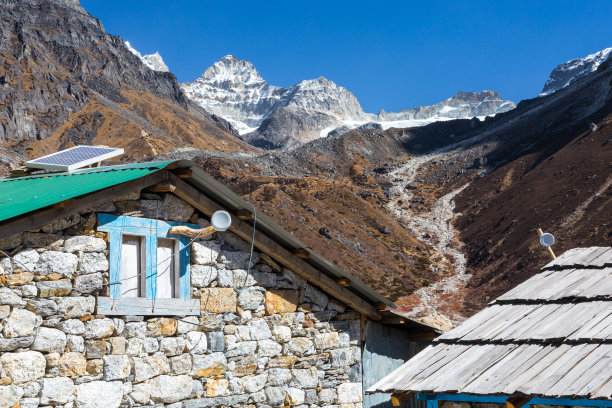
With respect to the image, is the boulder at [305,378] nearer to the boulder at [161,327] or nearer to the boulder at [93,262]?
the boulder at [161,327]

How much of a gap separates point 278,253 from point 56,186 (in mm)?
3000

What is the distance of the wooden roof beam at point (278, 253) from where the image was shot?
893 centimetres

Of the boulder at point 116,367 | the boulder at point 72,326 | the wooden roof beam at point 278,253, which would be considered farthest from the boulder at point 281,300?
the boulder at point 72,326

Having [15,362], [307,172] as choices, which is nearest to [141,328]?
[15,362]

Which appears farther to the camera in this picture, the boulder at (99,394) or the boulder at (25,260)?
the boulder at (99,394)

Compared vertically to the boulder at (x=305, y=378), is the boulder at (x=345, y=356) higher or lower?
higher

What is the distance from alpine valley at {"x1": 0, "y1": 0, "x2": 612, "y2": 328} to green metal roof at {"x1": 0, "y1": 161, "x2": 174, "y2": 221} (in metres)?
21.4

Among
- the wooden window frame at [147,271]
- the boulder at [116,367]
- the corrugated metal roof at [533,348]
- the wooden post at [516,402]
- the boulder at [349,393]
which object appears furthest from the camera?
the boulder at [349,393]

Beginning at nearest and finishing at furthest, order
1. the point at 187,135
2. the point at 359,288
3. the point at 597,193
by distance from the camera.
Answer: the point at 359,288, the point at 597,193, the point at 187,135

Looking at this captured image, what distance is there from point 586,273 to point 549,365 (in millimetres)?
2461

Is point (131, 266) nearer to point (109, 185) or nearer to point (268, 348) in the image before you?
point (109, 185)

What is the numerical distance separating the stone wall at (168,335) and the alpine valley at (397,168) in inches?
775

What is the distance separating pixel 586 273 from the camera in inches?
328

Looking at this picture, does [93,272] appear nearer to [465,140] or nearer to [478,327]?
[478,327]
